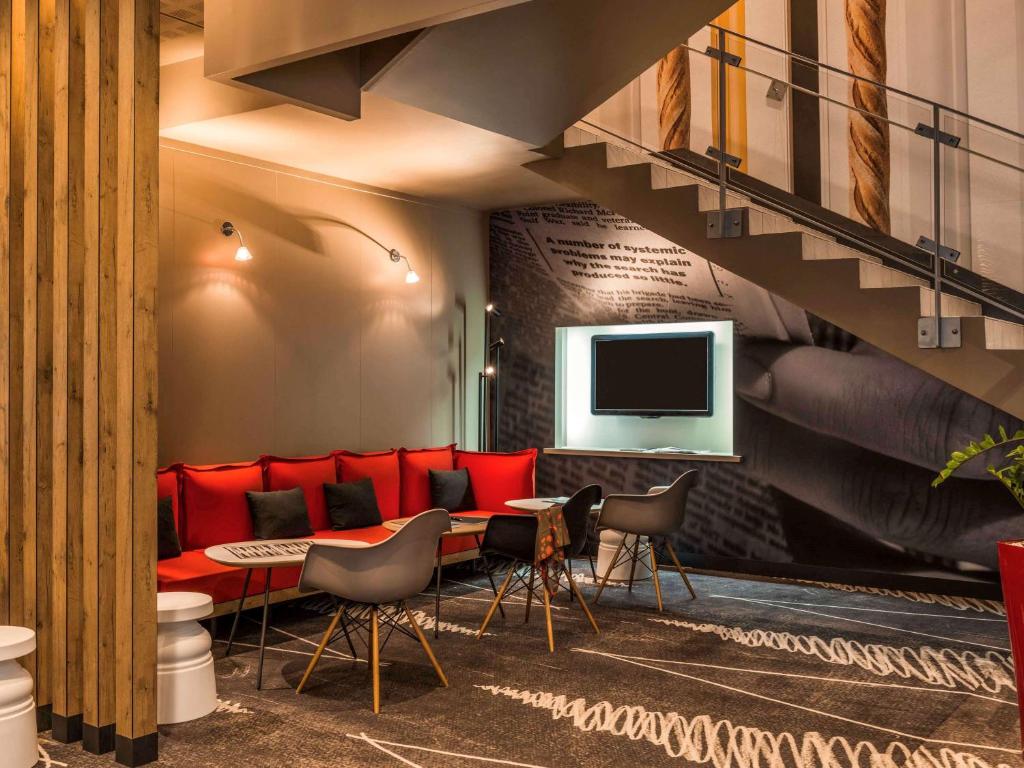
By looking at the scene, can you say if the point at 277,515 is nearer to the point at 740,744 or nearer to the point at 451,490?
the point at 451,490

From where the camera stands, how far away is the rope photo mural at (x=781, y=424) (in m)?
6.77

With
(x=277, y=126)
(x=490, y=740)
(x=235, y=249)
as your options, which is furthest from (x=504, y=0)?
(x=235, y=249)

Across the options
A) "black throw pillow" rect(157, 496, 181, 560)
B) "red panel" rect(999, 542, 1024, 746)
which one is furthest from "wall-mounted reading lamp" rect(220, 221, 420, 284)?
"red panel" rect(999, 542, 1024, 746)

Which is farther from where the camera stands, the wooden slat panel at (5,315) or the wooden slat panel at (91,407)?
the wooden slat panel at (5,315)

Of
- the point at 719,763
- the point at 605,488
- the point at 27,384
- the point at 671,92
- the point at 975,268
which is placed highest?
the point at 671,92

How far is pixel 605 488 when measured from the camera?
8250 millimetres

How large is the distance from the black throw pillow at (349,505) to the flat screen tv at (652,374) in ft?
8.05

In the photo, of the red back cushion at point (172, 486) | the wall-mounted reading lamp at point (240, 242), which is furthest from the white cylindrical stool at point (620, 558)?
the wall-mounted reading lamp at point (240, 242)

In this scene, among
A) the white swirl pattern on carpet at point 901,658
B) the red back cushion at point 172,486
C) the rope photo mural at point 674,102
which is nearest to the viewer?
the white swirl pattern on carpet at point 901,658

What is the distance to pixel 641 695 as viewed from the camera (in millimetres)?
4516

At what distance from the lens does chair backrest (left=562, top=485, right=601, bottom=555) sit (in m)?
5.68

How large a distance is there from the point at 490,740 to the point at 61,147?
3055 mm

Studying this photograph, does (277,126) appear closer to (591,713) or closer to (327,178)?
(327,178)

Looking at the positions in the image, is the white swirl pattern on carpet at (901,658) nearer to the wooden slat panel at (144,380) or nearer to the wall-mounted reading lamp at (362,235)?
the wooden slat panel at (144,380)
